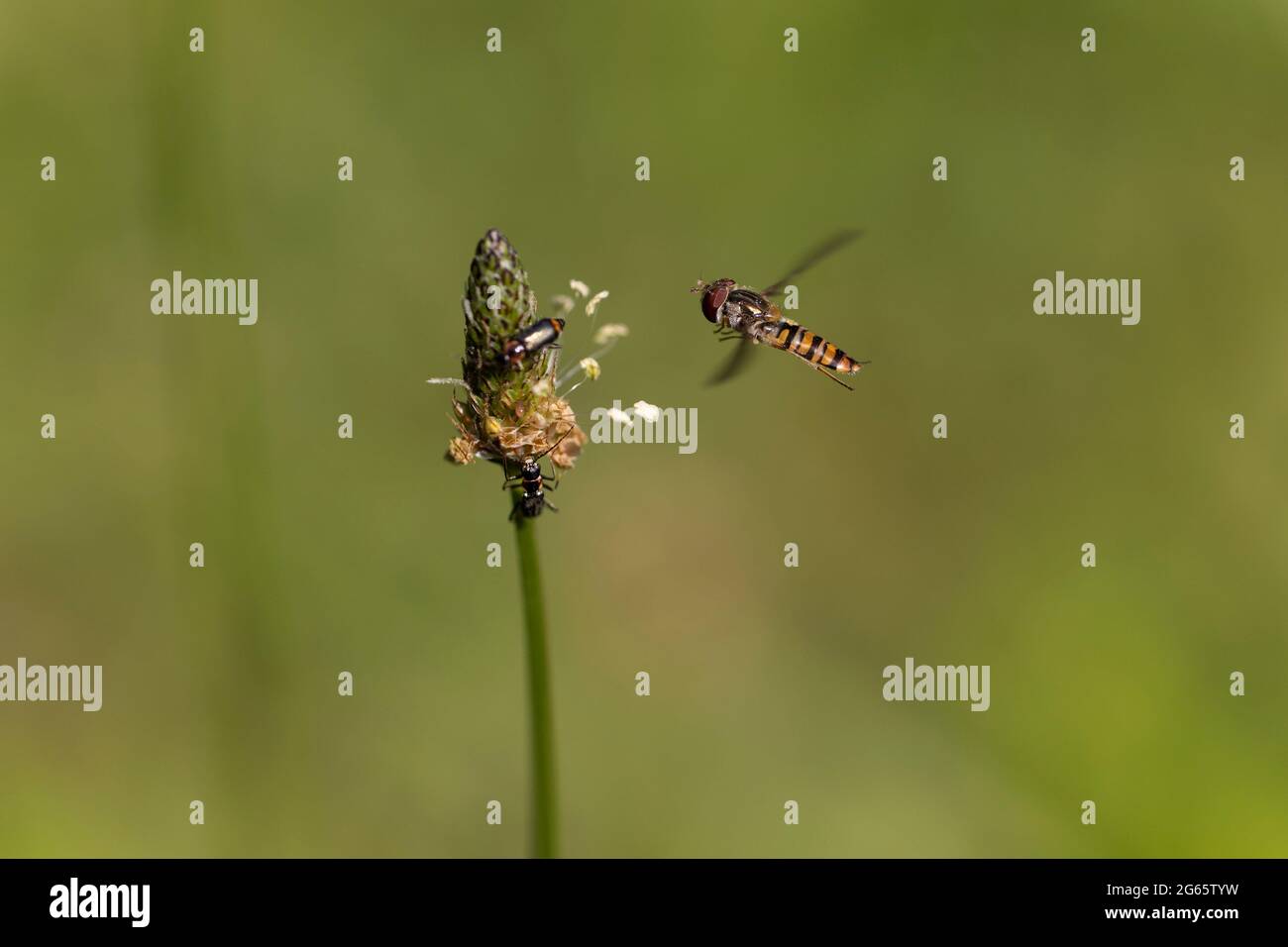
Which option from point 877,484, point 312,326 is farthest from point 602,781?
point 312,326

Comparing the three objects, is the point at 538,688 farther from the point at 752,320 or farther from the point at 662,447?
the point at 662,447

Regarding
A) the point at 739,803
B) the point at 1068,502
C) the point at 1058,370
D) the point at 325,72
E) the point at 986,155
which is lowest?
the point at 739,803

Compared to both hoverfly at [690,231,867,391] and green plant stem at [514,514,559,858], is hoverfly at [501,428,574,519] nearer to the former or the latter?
green plant stem at [514,514,559,858]

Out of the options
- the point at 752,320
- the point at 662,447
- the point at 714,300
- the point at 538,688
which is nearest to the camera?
the point at 538,688

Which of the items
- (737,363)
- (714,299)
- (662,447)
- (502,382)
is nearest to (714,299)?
(714,299)

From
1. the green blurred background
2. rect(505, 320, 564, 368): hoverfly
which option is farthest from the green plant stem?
the green blurred background

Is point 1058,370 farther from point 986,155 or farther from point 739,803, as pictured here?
point 739,803
